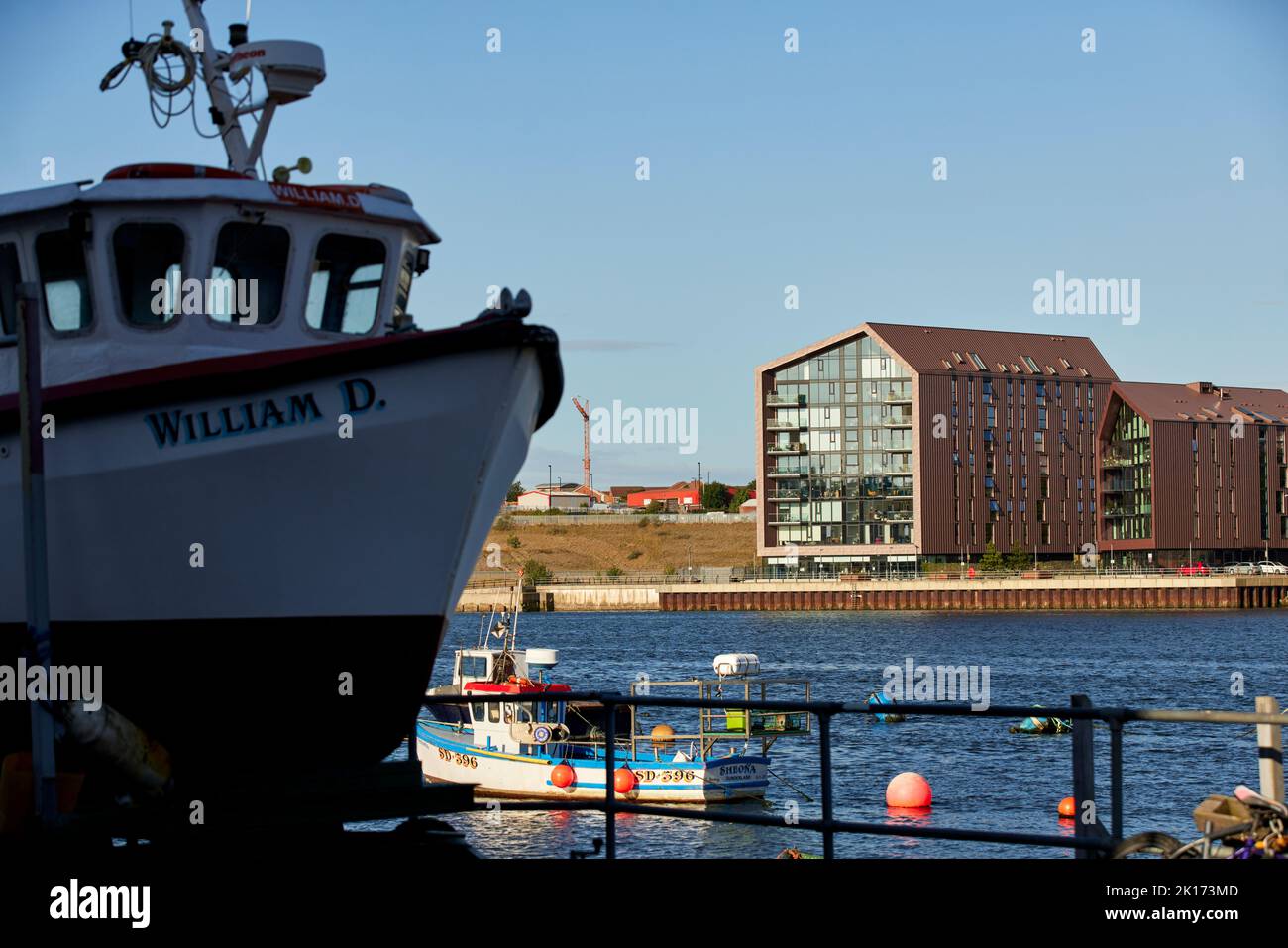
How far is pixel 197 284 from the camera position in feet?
37.0

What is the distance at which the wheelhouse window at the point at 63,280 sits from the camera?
37.5ft

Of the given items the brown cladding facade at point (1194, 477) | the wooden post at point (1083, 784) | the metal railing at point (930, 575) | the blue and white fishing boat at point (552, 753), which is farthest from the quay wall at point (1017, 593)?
the wooden post at point (1083, 784)

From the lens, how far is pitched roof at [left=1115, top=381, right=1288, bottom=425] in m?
134

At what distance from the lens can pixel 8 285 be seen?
38.6 feet

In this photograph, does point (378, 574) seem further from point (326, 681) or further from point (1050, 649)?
point (1050, 649)

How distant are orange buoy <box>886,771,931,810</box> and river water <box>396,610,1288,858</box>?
0.30 metres

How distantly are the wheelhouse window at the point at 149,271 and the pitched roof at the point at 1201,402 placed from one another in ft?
423

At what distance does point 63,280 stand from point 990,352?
12830 centimetres

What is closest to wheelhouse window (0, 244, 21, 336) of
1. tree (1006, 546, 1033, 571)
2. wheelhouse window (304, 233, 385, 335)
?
wheelhouse window (304, 233, 385, 335)

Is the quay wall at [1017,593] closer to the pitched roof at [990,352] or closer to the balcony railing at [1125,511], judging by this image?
the balcony railing at [1125,511]

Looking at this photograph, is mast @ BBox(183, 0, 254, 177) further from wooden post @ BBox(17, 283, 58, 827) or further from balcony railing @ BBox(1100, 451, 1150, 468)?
balcony railing @ BBox(1100, 451, 1150, 468)

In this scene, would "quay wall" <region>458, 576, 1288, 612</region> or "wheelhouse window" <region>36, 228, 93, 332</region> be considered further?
"quay wall" <region>458, 576, 1288, 612</region>

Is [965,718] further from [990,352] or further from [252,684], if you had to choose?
[990,352]
